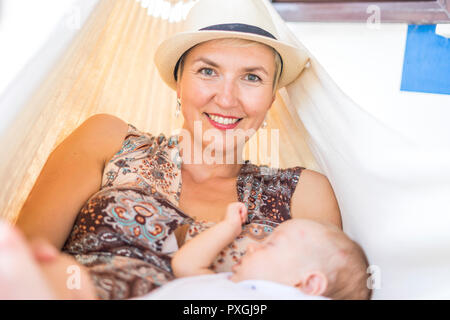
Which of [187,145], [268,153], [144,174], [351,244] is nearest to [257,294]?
[351,244]

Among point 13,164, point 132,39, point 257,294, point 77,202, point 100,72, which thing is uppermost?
point 132,39

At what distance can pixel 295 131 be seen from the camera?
178 centimetres

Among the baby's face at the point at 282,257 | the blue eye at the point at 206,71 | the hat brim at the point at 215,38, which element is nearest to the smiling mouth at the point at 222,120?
the blue eye at the point at 206,71

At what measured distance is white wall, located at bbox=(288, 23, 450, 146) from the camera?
2.30 metres

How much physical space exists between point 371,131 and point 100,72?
0.99 metres

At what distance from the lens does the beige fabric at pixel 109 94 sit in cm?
123

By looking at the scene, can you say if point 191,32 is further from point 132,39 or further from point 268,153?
point 268,153

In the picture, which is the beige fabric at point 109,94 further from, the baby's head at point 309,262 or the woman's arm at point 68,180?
the baby's head at point 309,262

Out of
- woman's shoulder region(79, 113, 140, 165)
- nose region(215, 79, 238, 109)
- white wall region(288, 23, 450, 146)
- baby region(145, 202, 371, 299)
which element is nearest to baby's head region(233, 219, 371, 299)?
baby region(145, 202, 371, 299)

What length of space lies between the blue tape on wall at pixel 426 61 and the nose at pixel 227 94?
1.22 metres

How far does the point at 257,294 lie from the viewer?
97cm

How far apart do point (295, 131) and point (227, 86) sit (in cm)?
43

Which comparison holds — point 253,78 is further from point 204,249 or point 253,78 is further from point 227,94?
point 204,249

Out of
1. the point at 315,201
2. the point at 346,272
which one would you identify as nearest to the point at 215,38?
the point at 315,201
